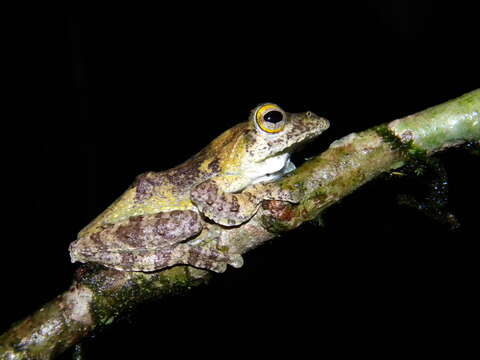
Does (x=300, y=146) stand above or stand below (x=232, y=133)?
below

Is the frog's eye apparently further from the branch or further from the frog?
the branch

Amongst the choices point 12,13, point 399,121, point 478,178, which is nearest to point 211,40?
point 12,13

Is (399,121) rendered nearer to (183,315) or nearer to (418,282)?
(418,282)

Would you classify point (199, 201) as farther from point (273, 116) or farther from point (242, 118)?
point (242, 118)

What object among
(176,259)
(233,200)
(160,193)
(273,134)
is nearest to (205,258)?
(176,259)

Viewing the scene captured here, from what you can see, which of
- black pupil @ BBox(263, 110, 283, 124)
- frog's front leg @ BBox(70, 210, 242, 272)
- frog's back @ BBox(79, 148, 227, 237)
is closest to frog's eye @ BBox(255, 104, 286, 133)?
black pupil @ BBox(263, 110, 283, 124)

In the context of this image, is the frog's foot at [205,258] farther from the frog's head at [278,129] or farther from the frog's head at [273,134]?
the frog's head at [278,129]
